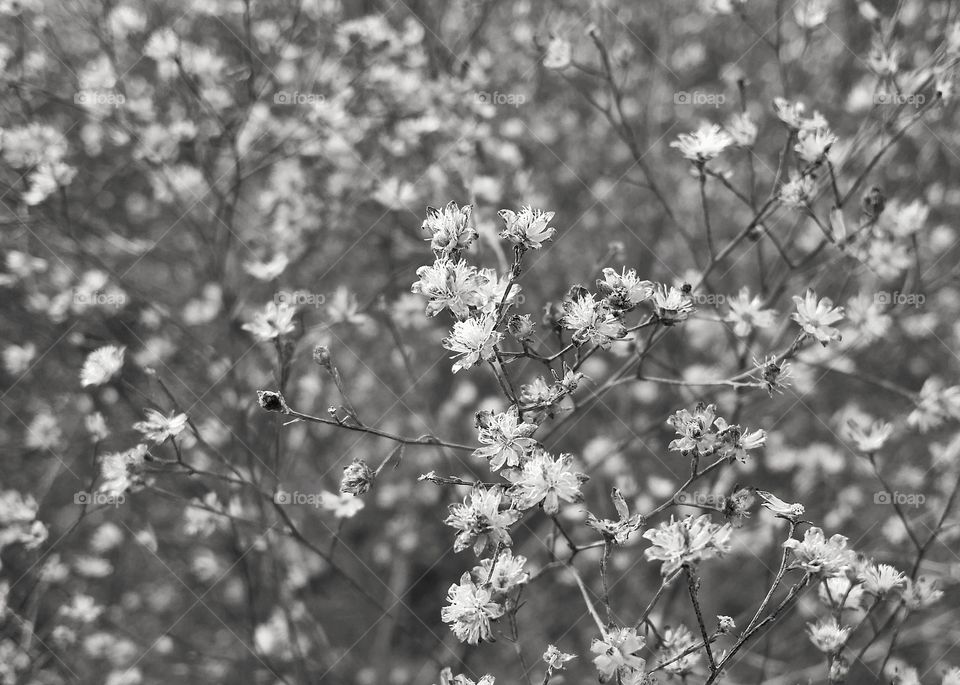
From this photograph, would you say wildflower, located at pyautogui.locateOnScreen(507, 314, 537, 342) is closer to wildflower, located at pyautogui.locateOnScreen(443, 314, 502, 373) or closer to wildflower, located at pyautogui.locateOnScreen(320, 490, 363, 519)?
wildflower, located at pyautogui.locateOnScreen(443, 314, 502, 373)

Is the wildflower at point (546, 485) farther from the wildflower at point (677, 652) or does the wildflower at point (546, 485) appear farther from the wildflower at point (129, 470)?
the wildflower at point (129, 470)

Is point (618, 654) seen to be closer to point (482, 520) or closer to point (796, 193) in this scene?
point (482, 520)

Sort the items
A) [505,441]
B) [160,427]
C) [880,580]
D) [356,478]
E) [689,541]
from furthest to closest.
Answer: [160,427]
[880,580]
[356,478]
[505,441]
[689,541]

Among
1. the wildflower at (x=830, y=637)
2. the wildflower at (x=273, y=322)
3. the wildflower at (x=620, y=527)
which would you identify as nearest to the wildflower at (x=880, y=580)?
the wildflower at (x=830, y=637)

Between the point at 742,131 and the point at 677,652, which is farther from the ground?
the point at 742,131

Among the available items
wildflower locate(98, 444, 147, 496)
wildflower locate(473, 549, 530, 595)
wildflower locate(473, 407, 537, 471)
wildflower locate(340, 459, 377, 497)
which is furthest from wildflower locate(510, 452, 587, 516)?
wildflower locate(98, 444, 147, 496)

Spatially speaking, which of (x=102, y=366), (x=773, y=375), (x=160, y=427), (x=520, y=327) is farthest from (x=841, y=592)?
(x=102, y=366)
